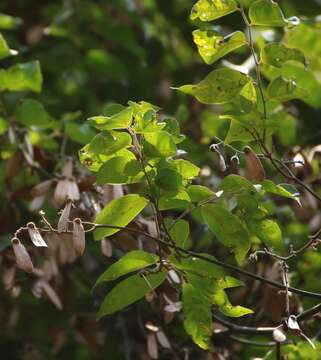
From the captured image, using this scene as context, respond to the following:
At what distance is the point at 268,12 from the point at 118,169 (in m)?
0.35

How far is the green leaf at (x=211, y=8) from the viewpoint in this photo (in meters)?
1.37

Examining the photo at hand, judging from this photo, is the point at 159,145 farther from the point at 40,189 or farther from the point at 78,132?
the point at 78,132

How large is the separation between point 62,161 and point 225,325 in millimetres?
538

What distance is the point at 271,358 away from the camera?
4.84 ft

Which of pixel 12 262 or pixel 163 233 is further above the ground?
pixel 163 233

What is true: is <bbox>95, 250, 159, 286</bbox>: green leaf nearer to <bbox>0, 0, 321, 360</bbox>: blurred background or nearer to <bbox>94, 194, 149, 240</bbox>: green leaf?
<bbox>94, 194, 149, 240</bbox>: green leaf

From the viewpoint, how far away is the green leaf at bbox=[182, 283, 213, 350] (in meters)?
1.37

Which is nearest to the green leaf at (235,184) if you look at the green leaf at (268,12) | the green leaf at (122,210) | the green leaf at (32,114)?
the green leaf at (122,210)

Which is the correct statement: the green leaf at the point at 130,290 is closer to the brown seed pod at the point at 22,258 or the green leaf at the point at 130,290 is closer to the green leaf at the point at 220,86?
the brown seed pod at the point at 22,258

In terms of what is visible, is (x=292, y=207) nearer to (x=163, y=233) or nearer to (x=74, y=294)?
(x=74, y=294)

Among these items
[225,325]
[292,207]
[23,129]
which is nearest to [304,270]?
[292,207]

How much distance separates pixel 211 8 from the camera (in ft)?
4.50

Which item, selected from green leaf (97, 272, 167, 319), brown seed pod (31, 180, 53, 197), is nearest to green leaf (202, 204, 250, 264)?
green leaf (97, 272, 167, 319)

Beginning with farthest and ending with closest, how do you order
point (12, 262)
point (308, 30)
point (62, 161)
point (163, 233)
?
point (308, 30), point (62, 161), point (12, 262), point (163, 233)
